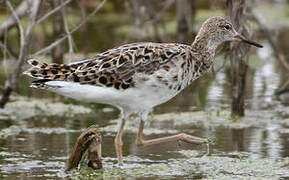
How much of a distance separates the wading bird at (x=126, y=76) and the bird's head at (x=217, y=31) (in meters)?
0.57

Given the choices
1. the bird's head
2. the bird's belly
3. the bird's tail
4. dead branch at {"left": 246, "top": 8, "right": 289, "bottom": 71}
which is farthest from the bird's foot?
dead branch at {"left": 246, "top": 8, "right": 289, "bottom": 71}

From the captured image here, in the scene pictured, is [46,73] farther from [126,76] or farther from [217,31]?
[217,31]

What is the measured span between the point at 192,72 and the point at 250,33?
2.04m

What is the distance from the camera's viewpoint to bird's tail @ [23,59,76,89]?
7844 millimetres

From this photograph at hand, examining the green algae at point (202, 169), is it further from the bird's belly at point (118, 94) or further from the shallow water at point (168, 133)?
the bird's belly at point (118, 94)

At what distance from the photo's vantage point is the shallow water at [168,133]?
8203 mm

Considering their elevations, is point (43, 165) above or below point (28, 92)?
below

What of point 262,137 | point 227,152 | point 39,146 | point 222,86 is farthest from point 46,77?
point 222,86

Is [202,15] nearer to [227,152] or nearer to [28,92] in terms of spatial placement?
[28,92]

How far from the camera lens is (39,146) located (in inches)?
367

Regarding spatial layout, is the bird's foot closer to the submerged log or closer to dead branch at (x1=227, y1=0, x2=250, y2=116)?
the submerged log

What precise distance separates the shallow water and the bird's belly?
704 millimetres

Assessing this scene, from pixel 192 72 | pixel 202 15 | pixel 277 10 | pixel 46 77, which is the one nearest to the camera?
pixel 46 77

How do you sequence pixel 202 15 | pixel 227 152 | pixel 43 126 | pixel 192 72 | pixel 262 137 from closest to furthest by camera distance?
pixel 192 72, pixel 227 152, pixel 262 137, pixel 43 126, pixel 202 15
